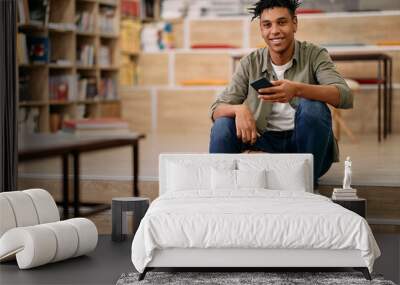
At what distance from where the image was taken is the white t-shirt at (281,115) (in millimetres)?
4652

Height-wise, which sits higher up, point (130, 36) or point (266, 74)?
point (130, 36)

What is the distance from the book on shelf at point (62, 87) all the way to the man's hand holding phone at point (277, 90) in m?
3.53

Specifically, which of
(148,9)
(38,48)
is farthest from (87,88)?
(148,9)

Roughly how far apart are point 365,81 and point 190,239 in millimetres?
3940

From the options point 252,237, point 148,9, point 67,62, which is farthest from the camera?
point 148,9

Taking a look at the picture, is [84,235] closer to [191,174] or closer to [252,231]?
[191,174]

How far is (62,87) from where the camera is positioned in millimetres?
7742

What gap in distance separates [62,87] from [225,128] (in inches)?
139

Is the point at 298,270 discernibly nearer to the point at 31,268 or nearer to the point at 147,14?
→ the point at 31,268

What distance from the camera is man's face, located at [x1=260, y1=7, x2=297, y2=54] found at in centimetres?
466

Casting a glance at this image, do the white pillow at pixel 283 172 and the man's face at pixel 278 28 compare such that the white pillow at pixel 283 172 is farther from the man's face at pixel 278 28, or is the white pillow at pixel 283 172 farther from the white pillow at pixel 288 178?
the man's face at pixel 278 28

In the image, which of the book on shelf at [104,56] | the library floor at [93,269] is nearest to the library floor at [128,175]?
the library floor at [93,269]

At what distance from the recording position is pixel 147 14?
994 cm

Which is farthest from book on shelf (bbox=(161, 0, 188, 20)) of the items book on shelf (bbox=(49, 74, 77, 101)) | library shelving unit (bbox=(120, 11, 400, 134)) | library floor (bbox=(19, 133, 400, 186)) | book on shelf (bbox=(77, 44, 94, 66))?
library floor (bbox=(19, 133, 400, 186))
